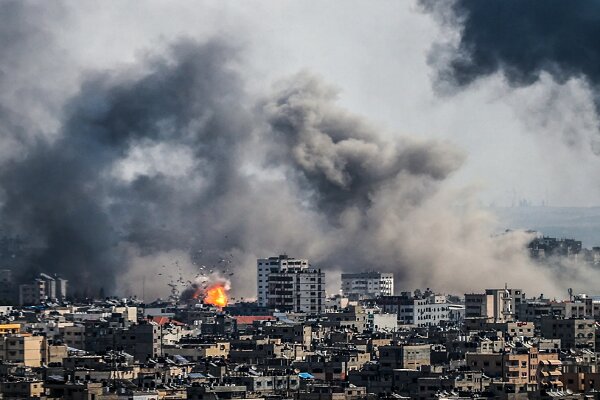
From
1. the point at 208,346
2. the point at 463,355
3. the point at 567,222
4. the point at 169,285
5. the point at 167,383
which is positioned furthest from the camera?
the point at 567,222

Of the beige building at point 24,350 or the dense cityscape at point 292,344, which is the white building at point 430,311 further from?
the beige building at point 24,350

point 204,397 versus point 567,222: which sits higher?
point 567,222

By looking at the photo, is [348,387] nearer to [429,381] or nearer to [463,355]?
[429,381]

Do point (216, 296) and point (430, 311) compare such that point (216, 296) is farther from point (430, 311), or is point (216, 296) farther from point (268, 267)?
point (430, 311)

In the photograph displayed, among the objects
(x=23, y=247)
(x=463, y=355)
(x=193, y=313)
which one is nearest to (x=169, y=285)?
(x=23, y=247)

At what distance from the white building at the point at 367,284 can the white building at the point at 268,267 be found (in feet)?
16.6

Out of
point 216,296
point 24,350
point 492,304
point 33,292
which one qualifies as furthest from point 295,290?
point 24,350

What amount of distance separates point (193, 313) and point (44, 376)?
40827 mm

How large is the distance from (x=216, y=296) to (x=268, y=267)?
9.76 ft

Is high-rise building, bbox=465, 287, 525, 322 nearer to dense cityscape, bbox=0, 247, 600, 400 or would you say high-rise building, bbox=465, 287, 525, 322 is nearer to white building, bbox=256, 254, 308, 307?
dense cityscape, bbox=0, 247, 600, 400

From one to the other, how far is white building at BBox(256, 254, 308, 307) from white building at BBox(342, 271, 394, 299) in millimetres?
5051

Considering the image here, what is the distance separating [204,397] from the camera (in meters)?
68.2

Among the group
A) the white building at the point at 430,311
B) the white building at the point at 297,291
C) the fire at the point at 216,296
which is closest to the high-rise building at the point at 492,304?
the white building at the point at 430,311

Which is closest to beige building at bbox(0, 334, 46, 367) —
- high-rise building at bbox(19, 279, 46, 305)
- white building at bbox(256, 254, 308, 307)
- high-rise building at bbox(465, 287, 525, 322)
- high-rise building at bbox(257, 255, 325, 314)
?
high-rise building at bbox(465, 287, 525, 322)
